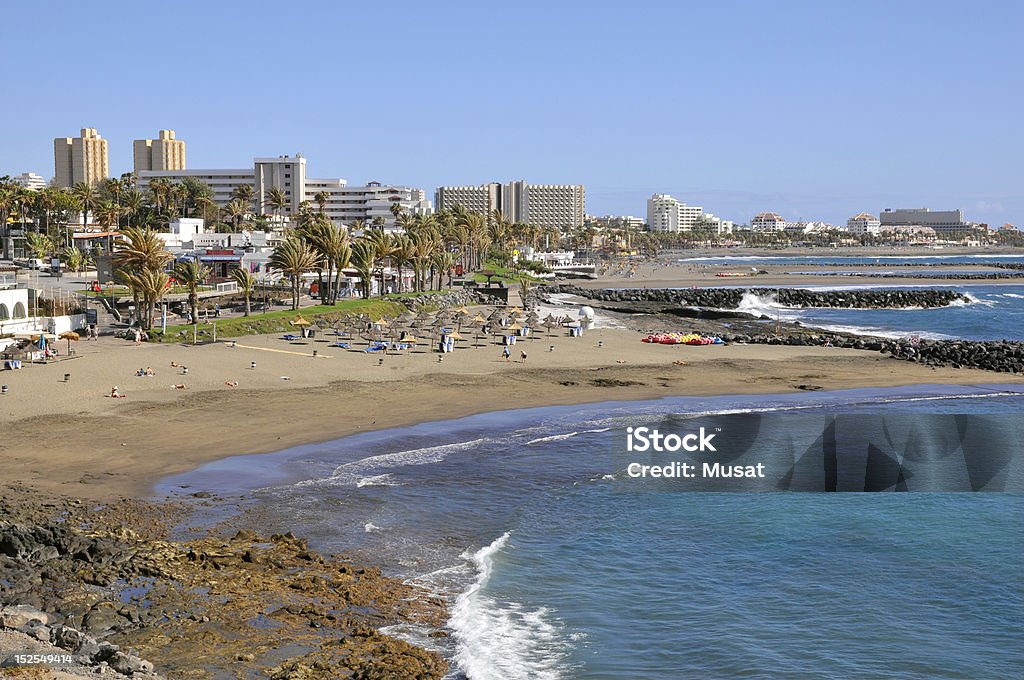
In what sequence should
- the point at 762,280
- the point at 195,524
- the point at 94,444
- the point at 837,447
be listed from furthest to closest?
1. the point at 762,280
2. the point at 837,447
3. the point at 94,444
4. the point at 195,524

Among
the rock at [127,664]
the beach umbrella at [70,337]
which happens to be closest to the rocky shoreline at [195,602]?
the rock at [127,664]

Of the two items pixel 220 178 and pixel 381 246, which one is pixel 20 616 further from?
pixel 220 178

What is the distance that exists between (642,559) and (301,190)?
154 meters

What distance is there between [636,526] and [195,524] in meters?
10.1

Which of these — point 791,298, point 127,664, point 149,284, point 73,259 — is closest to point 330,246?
point 149,284

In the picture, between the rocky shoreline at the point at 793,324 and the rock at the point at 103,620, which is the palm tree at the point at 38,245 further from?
the rock at the point at 103,620

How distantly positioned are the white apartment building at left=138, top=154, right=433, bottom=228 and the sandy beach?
333 feet

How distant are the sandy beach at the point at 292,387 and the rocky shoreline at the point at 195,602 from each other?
4.75 m

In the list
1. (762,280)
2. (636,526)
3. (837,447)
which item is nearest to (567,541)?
(636,526)

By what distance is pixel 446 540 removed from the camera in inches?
917

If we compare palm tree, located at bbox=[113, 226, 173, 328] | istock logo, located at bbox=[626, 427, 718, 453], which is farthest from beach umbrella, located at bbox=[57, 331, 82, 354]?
istock logo, located at bbox=[626, 427, 718, 453]

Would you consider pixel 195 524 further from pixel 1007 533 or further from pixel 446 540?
pixel 1007 533

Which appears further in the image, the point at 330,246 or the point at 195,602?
the point at 330,246

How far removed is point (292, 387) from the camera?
41.5m
